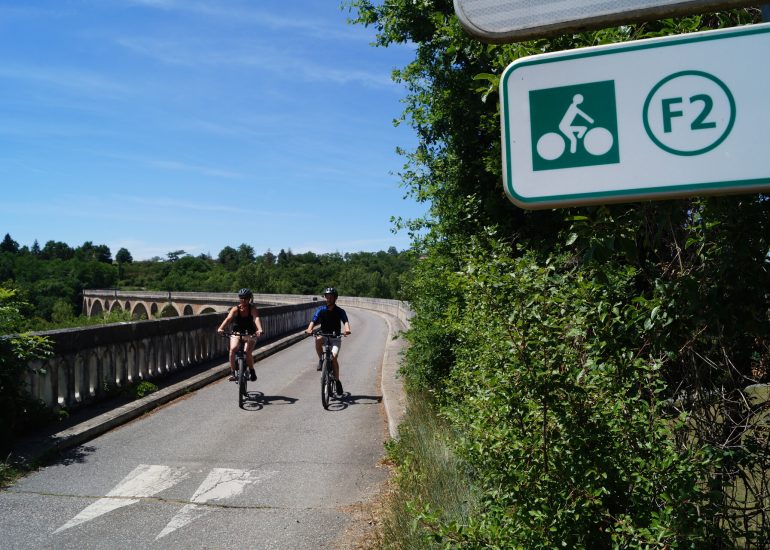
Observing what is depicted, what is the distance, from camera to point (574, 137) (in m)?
1.31

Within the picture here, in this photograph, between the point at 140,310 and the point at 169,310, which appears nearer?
the point at 169,310

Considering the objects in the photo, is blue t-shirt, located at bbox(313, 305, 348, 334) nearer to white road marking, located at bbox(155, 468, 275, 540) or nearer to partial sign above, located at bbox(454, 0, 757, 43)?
white road marking, located at bbox(155, 468, 275, 540)

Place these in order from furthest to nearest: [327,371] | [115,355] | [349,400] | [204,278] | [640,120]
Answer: [204,278]
[349,400]
[327,371]
[115,355]
[640,120]

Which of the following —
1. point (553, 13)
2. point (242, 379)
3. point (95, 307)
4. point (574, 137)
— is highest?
point (553, 13)

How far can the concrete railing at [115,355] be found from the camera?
29.5 feet

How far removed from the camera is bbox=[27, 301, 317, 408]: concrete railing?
9.00 m

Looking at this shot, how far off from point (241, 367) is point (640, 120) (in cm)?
1032

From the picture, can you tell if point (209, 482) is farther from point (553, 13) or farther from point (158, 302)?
point (158, 302)

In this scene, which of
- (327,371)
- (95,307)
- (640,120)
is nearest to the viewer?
(640,120)

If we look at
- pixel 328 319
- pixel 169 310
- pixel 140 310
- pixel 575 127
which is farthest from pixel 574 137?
pixel 140 310

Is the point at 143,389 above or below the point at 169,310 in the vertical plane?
above

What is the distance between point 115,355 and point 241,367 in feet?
7.11

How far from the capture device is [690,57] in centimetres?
127

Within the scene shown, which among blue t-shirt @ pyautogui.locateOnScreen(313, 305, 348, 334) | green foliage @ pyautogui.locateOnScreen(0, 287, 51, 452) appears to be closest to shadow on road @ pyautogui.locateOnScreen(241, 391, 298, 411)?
blue t-shirt @ pyautogui.locateOnScreen(313, 305, 348, 334)
